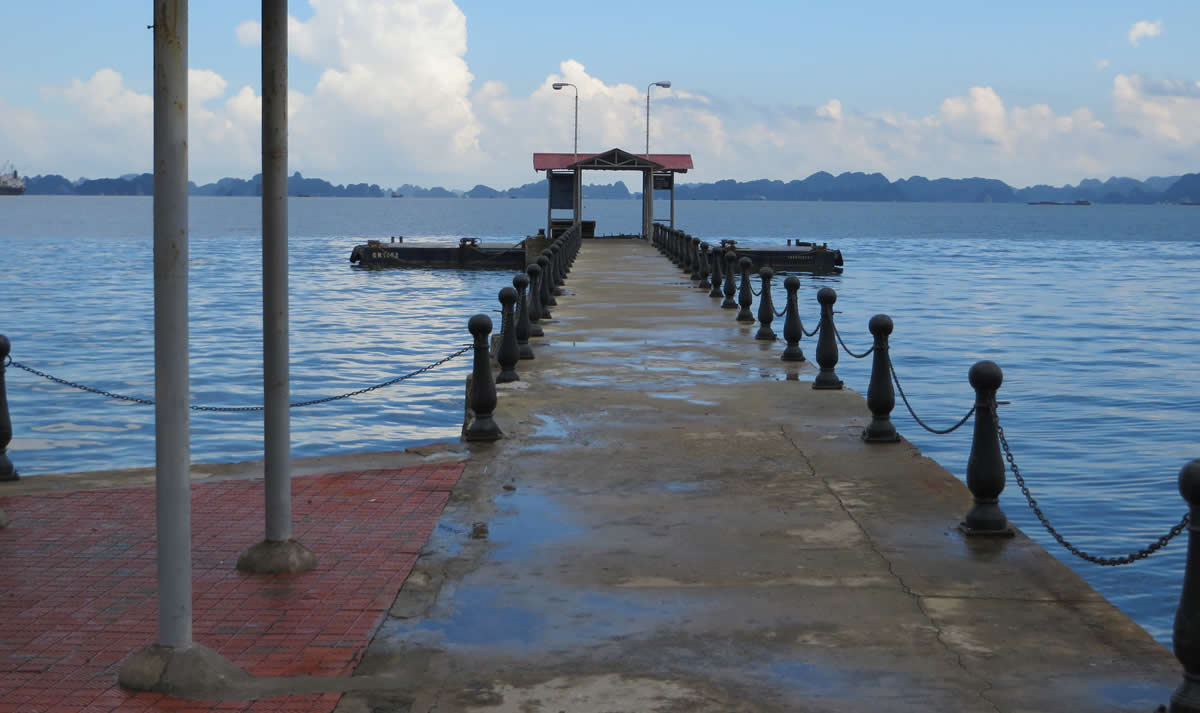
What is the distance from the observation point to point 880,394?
11141 mm

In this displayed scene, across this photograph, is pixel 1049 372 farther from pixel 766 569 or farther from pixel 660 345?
pixel 766 569

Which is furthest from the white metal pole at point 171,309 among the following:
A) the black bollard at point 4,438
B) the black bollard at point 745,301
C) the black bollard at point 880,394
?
the black bollard at point 745,301

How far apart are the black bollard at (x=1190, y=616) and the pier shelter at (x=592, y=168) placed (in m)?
51.4

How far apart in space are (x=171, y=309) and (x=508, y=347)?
918cm

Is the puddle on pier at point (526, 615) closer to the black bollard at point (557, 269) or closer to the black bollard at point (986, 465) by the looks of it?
the black bollard at point (986, 465)

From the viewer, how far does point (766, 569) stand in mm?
7426

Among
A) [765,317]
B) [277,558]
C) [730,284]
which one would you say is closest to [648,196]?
[730,284]

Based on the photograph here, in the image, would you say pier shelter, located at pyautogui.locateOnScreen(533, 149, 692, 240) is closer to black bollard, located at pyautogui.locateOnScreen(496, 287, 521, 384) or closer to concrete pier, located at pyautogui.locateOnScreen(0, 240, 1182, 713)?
black bollard, located at pyautogui.locateOnScreen(496, 287, 521, 384)

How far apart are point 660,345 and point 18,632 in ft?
41.5

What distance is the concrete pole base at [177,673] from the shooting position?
5574 millimetres

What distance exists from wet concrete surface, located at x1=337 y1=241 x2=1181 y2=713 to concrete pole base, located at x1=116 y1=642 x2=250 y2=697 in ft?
1.94

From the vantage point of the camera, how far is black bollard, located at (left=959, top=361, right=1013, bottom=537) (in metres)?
8.04

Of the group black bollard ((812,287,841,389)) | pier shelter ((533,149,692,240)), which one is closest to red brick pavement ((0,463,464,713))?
black bollard ((812,287,841,389))

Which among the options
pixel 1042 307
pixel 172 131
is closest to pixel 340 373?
pixel 172 131
